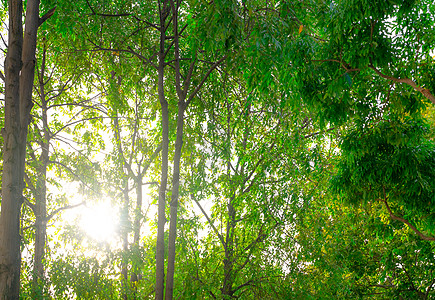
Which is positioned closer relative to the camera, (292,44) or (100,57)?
(292,44)

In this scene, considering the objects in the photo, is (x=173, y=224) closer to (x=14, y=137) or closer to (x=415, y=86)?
(x=14, y=137)

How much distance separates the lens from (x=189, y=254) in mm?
6652

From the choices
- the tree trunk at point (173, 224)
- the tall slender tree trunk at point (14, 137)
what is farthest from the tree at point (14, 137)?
the tree trunk at point (173, 224)

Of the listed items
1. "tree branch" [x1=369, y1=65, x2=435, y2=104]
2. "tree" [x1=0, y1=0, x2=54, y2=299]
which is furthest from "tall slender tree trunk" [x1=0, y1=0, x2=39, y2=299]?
"tree branch" [x1=369, y1=65, x2=435, y2=104]

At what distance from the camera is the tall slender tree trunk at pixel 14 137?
11.9 ft

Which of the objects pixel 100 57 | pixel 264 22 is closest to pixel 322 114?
pixel 264 22

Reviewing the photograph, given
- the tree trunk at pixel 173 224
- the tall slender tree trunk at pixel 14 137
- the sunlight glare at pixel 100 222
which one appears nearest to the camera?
the tall slender tree trunk at pixel 14 137

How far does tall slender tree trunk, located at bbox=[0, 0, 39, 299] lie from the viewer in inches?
142

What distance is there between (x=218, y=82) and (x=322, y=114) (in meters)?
2.62

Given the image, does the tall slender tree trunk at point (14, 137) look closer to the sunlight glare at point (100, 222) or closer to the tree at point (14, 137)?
the tree at point (14, 137)

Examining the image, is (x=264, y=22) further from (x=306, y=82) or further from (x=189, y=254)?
(x=189, y=254)

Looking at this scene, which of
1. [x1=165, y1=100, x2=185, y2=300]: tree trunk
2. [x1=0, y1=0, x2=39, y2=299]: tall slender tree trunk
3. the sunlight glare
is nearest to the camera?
[x1=0, y1=0, x2=39, y2=299]: tall slender tree trunk

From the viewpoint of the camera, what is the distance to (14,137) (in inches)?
149

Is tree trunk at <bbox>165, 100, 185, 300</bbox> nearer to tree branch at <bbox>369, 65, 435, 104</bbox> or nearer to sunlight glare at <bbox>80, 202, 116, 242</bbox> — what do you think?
sunlight glare at <bbox>80, 202, 116, 242</bbox>
